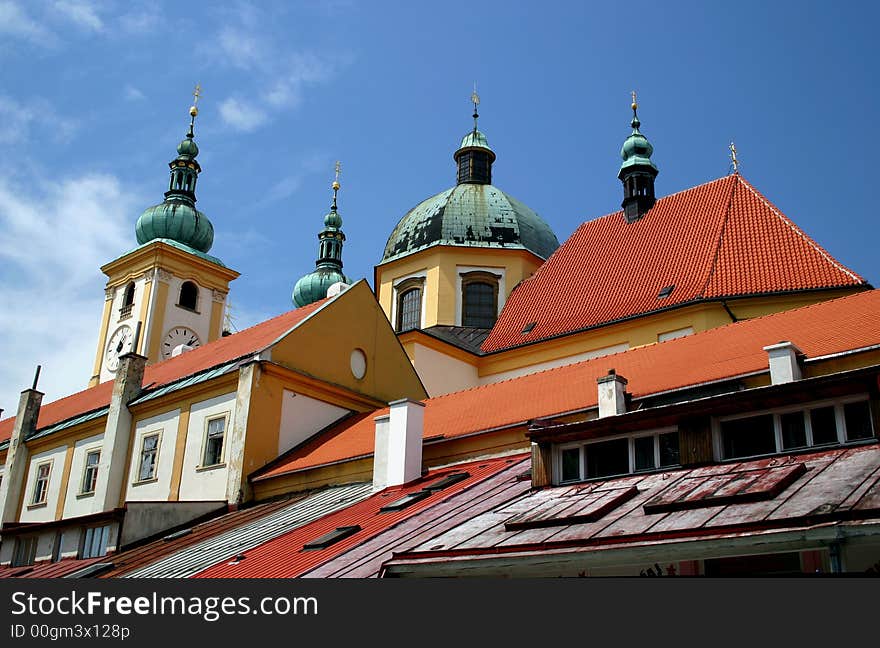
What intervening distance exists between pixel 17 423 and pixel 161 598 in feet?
80.0

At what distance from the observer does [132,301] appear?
4575cm

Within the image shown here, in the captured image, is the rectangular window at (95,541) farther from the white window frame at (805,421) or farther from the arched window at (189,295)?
the arched window at (189,295)

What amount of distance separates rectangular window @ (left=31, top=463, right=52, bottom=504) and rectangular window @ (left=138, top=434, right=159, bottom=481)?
5.23 metres

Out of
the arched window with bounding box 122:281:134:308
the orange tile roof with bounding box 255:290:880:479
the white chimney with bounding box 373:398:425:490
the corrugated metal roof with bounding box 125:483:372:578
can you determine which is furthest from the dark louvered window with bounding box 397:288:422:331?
the arched window with bounding box 122:281:134:308

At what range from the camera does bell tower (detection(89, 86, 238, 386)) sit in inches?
1737

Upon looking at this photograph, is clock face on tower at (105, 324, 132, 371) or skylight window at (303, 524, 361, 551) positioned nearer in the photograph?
skylight window at (303, 524, 361, 551)

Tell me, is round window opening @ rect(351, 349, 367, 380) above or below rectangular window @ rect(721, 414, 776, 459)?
above

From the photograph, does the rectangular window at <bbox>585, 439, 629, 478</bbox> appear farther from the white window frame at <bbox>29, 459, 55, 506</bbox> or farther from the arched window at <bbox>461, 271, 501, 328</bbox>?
the white window frame at <bbox>29, 459, 55, 506</bbox>

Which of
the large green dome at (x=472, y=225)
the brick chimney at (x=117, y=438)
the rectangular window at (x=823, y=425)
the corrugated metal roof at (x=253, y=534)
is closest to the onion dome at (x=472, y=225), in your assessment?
the large green dome at (x=472, y=225)

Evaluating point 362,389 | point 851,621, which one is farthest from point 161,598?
point 362,389

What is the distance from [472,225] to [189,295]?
67.4ft

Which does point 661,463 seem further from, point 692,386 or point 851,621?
point 851,621

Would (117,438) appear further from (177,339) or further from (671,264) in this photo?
(177,339)

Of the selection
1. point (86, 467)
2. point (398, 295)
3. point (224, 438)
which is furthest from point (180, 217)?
point (224, 438)
